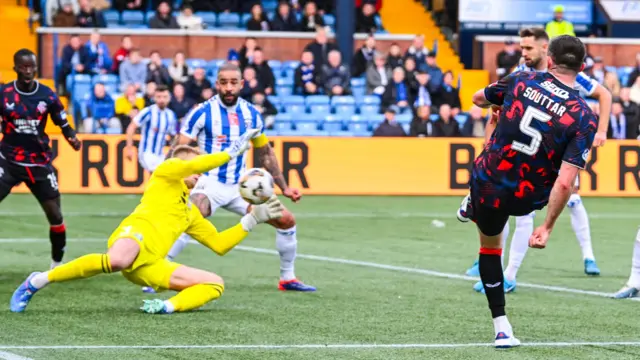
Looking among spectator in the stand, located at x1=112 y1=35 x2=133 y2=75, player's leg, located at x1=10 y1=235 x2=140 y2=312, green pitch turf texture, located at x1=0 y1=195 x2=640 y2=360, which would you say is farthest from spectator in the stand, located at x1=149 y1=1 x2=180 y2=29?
player's leg, located at x1=10 y1=235 x2=140 y2=312

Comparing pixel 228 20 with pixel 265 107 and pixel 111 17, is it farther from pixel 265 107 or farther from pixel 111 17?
pixel 265 107

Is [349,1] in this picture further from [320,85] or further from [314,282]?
[314,282]

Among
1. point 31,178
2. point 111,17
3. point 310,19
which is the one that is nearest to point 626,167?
point 310,19

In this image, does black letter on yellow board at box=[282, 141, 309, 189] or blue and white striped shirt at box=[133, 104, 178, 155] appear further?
black letter on yellow board at box=[282, 141, 309, 189]

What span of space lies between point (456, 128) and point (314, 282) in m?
12.3

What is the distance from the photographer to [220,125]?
1073cm

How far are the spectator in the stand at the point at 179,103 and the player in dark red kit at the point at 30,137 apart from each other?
1113 cm

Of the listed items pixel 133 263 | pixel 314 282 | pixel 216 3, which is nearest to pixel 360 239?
pixel 314 282

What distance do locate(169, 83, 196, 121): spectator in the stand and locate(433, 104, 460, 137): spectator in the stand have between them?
427 centimetres

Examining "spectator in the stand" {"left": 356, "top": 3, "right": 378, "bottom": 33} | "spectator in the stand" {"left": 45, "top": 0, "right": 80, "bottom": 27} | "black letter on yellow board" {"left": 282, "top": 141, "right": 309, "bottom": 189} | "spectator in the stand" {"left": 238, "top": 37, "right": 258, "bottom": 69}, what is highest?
"spectator in the stand" {"left": 45, "top": 0, "right": 80, "bottom": 27}

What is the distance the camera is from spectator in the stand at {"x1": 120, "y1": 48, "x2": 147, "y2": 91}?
2350 centimetres

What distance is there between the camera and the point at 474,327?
Answer: 8586mm

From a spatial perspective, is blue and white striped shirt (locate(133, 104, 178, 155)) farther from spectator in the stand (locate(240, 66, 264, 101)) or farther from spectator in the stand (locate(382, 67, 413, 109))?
spectator in the stand (locate(382, 67, 413, 109))

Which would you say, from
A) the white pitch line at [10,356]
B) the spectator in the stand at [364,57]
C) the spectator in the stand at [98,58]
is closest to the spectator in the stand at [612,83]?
the spectator in the stand at [364,57]
